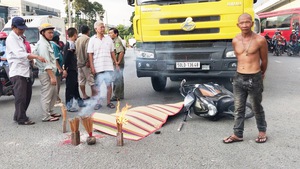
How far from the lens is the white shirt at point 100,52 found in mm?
5738

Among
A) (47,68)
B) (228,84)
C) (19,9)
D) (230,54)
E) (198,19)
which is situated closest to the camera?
(47,68)

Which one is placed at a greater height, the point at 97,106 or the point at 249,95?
the point at 249,95

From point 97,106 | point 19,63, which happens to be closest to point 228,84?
point 97,106

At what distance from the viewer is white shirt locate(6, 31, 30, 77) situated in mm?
4781

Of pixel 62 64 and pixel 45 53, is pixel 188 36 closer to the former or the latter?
pixel 62 64

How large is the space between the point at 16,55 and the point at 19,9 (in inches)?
1323

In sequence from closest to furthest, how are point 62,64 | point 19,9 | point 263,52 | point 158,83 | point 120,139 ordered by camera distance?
point 263,52
point 120,139
point 62,64
point 158,83
point 19,9

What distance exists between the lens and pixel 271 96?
22.0ft

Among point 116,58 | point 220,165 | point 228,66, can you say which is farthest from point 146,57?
point 220,165

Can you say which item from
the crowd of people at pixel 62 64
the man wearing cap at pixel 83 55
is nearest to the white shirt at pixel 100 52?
the crowd of people at pixel 62 64

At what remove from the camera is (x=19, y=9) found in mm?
34875

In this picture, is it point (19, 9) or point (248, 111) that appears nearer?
point (248, 111)

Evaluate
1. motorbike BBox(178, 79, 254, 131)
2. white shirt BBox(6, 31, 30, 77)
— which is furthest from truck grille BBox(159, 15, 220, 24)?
white shirt BBox(6, 31, 30, 77)

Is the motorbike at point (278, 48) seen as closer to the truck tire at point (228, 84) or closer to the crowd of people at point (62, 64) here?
the truck tire at point (228, 84)
